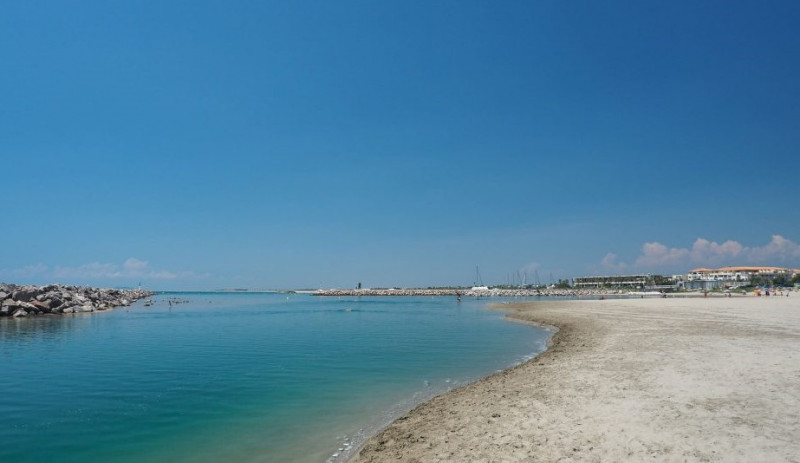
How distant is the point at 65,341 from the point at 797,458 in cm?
3826

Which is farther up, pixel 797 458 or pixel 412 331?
pixel 797 458

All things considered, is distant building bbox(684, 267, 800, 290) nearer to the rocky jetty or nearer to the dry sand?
the dry sand

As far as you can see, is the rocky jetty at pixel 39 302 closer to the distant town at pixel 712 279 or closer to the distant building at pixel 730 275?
the distant town at pixel 712 279

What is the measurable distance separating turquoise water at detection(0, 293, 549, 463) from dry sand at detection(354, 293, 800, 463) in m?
2.18

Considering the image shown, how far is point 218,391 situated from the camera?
16.2 meters

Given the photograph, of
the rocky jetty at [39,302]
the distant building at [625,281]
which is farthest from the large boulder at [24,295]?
the distant building at [625,281]

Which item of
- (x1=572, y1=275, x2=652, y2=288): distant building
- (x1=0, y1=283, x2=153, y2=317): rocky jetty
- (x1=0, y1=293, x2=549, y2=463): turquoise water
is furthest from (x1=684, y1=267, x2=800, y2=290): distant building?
(x1=0, y1=283, x2=153, y2=317): rocky jetty

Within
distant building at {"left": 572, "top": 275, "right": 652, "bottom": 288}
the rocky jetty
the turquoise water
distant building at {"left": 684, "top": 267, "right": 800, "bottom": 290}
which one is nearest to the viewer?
the turquoise water

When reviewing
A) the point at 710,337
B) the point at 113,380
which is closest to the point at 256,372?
the point at 113,380

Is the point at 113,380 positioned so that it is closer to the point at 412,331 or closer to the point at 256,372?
the point at 256,372

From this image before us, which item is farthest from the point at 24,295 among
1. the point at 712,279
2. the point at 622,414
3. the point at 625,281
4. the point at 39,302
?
the point at 625,281

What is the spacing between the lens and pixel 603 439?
27.1ft

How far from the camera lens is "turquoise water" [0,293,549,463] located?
35.0ft

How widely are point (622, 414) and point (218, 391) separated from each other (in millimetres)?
13822
